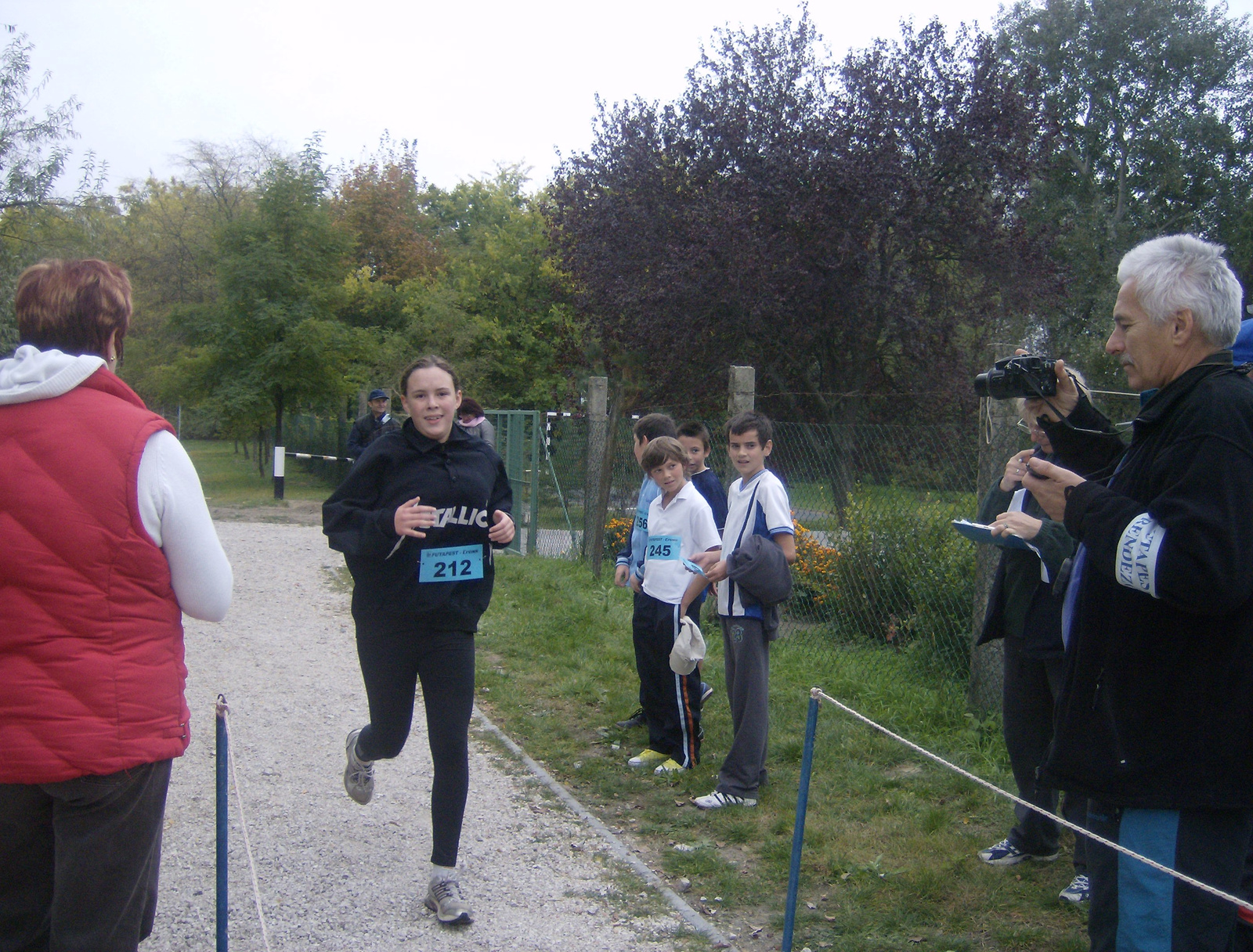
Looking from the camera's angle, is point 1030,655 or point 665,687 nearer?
point 1030,655

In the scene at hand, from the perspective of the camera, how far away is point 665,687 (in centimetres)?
553

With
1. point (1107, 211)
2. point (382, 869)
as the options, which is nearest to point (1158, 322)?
point (382, 869)

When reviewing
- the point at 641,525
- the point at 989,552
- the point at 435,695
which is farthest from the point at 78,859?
the point at 989,552

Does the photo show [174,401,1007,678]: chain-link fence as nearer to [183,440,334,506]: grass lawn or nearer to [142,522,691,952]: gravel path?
[142,522,691,952]: gravel path

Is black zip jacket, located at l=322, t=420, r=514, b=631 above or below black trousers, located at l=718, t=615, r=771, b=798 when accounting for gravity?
above

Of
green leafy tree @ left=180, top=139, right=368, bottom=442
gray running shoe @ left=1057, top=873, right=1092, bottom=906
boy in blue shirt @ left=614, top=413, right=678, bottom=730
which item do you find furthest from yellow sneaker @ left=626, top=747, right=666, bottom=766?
green leafy tree @ left=180, top=139, right=368, bottom=442

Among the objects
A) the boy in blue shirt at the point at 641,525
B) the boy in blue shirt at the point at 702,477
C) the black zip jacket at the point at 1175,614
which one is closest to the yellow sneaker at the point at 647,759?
the boy in blue shirt at the point at 641,525

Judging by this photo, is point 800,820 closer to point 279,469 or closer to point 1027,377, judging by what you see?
point 1027,377

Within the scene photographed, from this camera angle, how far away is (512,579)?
10.8 metres

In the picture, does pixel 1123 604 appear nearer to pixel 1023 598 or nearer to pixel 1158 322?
pixel 1158 322

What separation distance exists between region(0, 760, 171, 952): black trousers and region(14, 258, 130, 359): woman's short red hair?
40.1 inches

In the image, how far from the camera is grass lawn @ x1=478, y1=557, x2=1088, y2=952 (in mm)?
3777

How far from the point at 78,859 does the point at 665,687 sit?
142 inches

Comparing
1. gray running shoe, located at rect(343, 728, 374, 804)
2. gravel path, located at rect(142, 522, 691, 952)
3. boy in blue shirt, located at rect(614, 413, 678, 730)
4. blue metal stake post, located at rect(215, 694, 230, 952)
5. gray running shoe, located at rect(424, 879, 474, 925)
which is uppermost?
boy in blue shirt, located at rect(614, 413, 678, 730)
